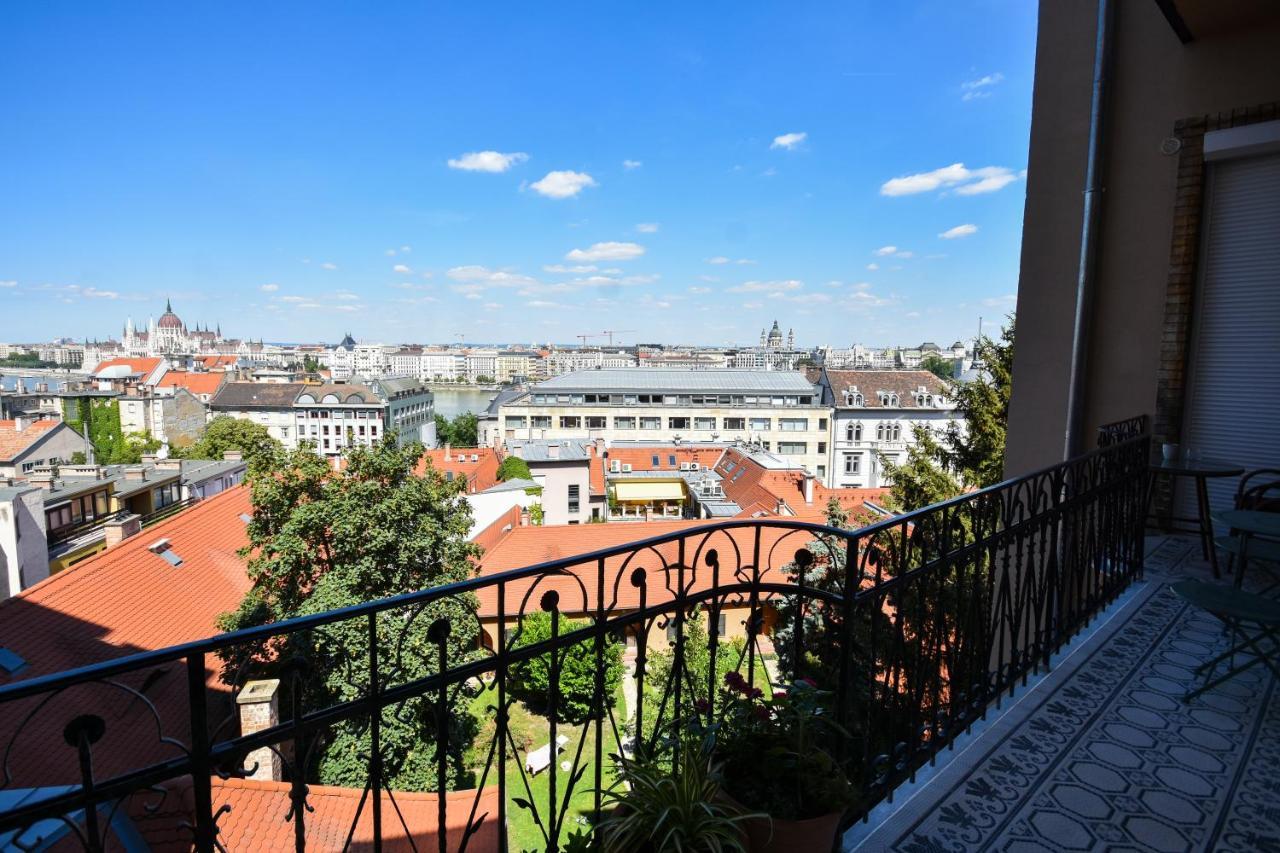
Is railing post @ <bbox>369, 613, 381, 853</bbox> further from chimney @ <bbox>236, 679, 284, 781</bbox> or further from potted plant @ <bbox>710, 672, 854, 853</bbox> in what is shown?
chimney @ <bbox>236, 679, 284, 781</bbox>

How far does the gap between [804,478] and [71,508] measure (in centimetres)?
→ 2794

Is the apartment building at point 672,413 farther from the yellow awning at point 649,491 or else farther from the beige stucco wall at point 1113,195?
the beige stucco wall at point 1113,195

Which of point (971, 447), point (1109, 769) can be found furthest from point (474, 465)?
point (1109, 769)

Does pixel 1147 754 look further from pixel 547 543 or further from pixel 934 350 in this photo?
pixel 934 350

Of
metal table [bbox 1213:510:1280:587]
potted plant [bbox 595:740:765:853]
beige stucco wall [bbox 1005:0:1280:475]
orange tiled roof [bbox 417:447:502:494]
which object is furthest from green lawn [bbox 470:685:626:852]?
orange tiled roof [bbox 417:447:502:494]

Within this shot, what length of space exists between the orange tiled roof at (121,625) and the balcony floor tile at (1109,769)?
8.82 meters

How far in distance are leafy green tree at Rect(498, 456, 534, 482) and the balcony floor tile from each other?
30312 mm

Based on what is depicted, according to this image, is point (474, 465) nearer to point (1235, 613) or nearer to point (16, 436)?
point (16, 436)

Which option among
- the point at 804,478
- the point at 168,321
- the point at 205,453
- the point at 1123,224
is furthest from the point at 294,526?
the point at 168,321

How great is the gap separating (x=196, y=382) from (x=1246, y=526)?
92269mm

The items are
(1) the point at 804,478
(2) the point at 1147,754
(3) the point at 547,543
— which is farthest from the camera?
(1) the point at 804,478

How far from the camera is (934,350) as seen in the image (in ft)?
573

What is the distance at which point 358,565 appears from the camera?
11.5 metres

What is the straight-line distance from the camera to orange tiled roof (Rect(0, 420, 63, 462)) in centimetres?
3361
